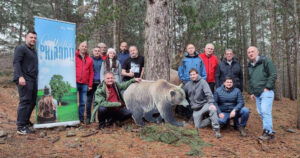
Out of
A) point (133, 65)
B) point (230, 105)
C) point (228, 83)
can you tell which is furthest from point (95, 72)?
point (230, 105)

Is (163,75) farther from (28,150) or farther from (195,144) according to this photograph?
(28,150)

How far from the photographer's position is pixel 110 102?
5215 millimetres

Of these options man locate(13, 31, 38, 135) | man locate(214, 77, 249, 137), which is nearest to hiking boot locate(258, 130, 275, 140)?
man locate(214, 77, 249, 137)

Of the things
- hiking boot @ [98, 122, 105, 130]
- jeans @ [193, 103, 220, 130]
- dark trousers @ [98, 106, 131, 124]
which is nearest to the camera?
dark trousers @ [98, 106, 131, 124]

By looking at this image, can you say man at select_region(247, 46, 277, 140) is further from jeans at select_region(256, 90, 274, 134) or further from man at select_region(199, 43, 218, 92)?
man at select_region(199, 43, 218, 92)

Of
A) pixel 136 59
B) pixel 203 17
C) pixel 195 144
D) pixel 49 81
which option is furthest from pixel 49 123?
pixel 203 17

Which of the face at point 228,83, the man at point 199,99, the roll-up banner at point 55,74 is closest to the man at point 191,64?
the man at point 199,99

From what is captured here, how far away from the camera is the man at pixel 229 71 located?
20.5ft

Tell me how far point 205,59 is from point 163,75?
4.25 ft

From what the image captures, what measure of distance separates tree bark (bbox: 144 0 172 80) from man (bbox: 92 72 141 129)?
67 cm

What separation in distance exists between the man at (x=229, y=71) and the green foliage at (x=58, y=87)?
3585 mm

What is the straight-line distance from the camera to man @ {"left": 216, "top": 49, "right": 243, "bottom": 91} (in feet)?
20.5

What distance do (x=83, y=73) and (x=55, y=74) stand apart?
25.1 inches

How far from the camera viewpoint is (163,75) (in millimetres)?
5992
